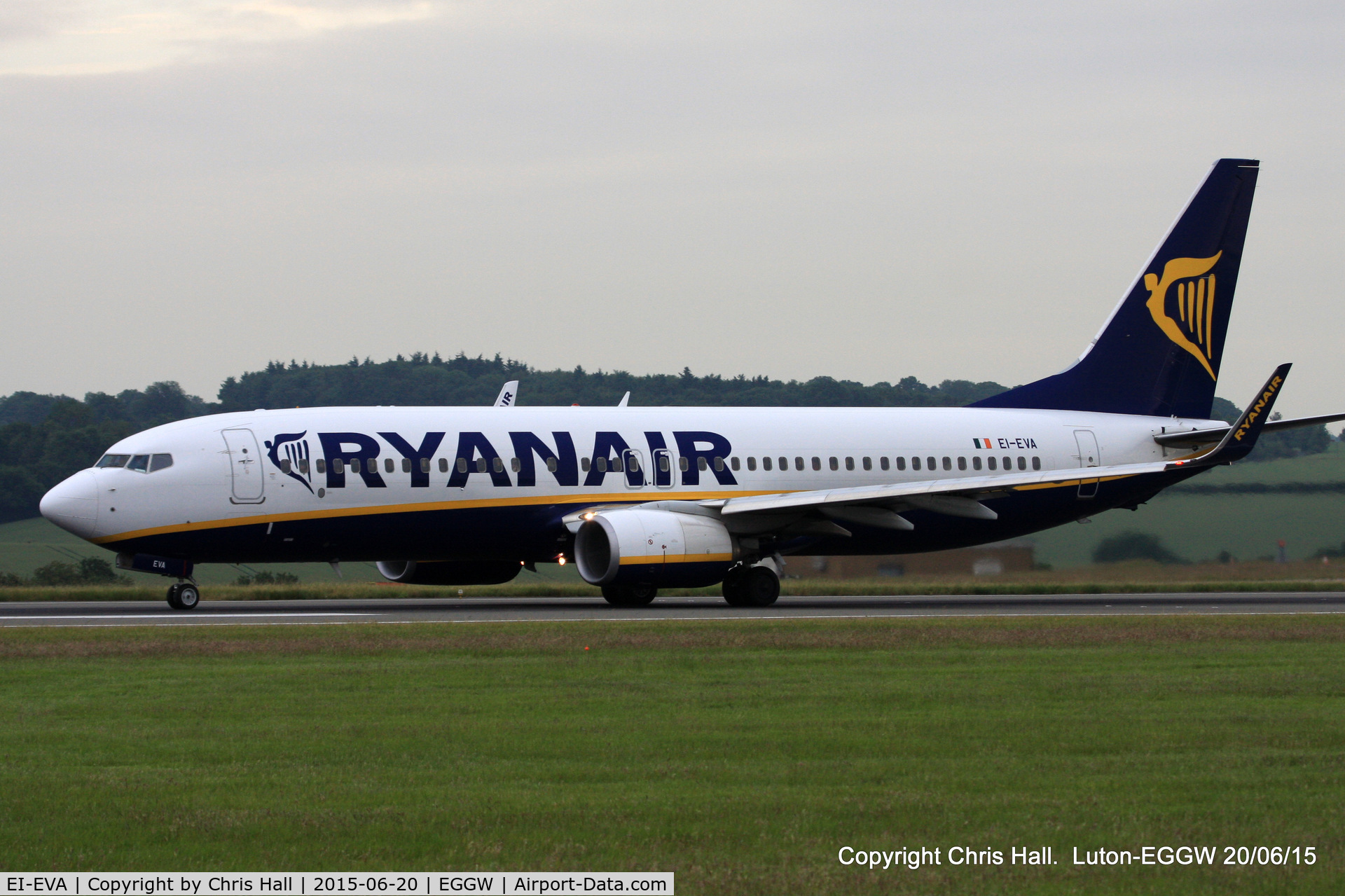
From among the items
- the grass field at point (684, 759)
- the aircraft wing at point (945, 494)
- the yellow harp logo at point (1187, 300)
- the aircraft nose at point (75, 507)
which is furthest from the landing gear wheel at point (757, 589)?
the yellow harp logo at point (1187, 300)

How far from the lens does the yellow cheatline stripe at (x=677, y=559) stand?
28125 millimetres

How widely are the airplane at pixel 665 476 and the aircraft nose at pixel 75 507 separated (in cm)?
4

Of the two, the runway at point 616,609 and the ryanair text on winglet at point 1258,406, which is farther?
the ryanair text on winglet at point 1258,406

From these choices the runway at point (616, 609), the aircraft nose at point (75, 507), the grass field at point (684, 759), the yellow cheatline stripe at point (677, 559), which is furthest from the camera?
the yellow cheatline stripe at point (677, 559)

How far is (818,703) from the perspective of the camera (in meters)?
14.0

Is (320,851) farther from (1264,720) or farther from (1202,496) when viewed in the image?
(1202,496)

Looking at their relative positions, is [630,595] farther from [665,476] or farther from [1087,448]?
[1087,448]

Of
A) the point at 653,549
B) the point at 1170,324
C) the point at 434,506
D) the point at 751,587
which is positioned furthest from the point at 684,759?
the point at 1170,324

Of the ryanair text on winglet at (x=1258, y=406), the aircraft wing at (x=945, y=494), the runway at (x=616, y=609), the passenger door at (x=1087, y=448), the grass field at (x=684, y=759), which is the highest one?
the ryanair text on winglet at (x=1258, y=406)

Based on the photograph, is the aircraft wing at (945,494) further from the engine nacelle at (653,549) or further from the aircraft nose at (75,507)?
the aircraft nose at (75,507)

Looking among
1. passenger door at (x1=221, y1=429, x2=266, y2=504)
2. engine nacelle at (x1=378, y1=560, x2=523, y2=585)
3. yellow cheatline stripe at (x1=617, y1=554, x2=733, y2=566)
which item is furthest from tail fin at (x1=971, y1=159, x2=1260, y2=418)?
passenger door at (x1=221, y1=429, x2=266, y2=504)

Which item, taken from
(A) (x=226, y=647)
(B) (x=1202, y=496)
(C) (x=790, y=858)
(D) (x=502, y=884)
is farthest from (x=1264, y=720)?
(B) (x=1202, y=496)

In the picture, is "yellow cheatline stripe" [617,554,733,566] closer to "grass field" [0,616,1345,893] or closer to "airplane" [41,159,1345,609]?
"airplane" [41,159,1345,609]

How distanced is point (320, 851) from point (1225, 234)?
33451 millimetres
